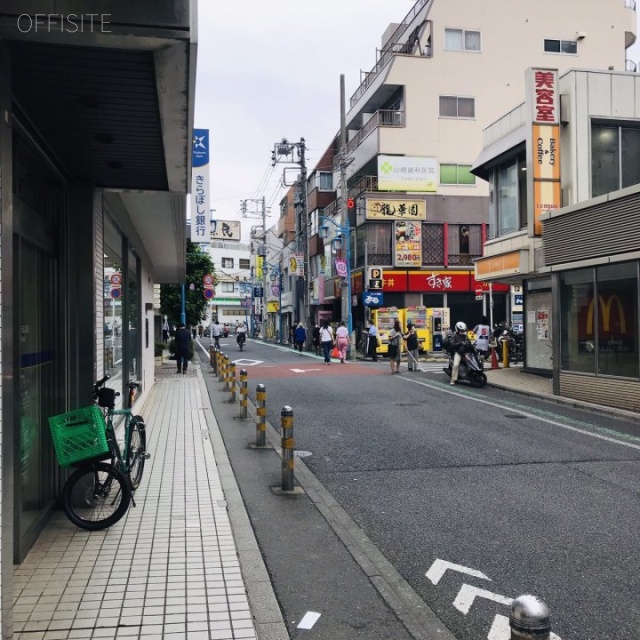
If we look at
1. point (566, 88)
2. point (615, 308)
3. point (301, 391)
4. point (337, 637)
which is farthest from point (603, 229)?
point (337, 637)

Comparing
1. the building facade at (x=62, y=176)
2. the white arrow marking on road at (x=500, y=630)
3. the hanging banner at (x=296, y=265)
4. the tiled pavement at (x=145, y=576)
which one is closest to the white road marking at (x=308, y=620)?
the tiled pavement at (x=145, y=576)

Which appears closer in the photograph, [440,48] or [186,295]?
[186,295]

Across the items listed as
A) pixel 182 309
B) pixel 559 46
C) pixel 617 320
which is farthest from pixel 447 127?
pixel 617 320

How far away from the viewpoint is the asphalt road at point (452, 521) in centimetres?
424

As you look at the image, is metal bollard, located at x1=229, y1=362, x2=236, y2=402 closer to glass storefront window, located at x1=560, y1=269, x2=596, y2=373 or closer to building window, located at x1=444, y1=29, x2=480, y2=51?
glass storefront window, located at x1=560, y1=269, x2=596, y2=373

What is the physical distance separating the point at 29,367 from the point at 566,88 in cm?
1605

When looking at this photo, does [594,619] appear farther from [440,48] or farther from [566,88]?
[440,48]

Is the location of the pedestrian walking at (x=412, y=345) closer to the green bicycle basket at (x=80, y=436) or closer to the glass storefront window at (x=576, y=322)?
the glass storefront window at (x=576, y=322)

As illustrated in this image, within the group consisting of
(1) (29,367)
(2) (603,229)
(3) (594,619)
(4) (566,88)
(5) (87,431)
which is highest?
(4) (566,88)

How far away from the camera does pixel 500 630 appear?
3.97m

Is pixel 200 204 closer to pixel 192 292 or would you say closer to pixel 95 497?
pixel 95 497

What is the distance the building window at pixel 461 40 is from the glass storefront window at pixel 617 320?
25.5m

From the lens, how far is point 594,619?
4094 millimetres

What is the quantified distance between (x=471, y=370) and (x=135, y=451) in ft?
39.5
